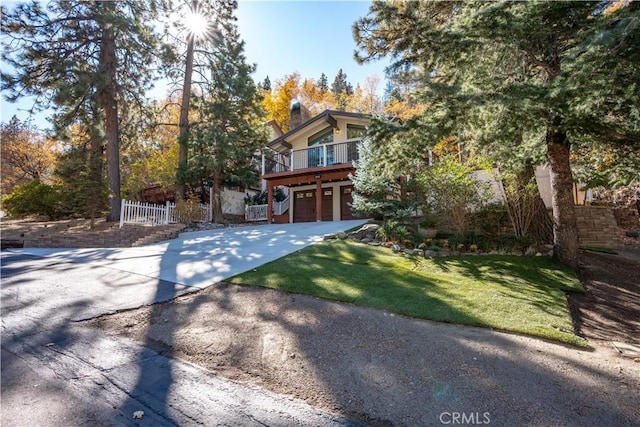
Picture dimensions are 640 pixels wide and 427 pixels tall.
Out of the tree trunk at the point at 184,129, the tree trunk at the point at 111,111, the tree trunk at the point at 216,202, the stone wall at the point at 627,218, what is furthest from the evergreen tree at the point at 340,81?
the stone wall at the point at 627,218

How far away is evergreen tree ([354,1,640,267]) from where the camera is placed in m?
4.27

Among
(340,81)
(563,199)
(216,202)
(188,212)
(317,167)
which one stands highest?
(340,81)

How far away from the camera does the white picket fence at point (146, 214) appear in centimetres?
1147

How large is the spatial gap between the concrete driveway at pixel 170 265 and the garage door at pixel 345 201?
560 centimetres

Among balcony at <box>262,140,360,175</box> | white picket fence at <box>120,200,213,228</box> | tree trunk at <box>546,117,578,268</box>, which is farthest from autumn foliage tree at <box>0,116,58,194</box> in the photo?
tree trunk at <box>546,117,578,268</box>

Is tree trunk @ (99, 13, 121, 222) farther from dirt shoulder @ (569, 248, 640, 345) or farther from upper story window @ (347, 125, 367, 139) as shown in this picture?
dirt shoulder @ (569, 248, 640, 345)

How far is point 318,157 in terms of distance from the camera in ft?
51.9

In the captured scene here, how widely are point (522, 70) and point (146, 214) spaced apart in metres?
13.2

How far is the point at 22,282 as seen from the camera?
5266 millimetres

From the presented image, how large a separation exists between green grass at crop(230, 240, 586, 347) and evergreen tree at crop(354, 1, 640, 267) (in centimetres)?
196

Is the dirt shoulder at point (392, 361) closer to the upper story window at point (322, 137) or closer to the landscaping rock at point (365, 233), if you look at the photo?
the landscaping rock at point (365, 233)

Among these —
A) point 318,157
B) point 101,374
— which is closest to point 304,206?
point 318,157

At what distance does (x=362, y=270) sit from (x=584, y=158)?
822 centimetres

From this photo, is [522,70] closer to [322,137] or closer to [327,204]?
[327,204]
